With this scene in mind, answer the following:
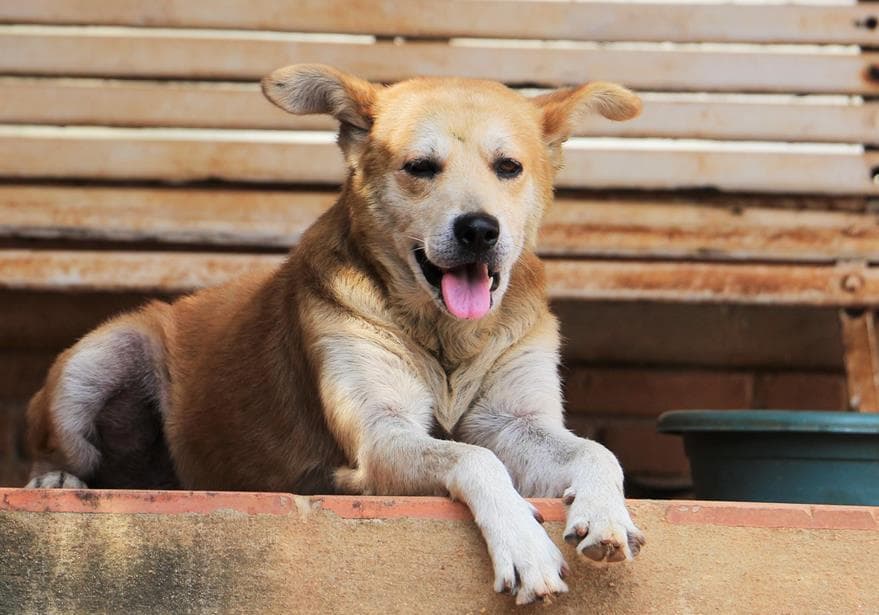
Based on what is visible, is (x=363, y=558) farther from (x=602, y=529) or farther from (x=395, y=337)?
(x=395, y=337)

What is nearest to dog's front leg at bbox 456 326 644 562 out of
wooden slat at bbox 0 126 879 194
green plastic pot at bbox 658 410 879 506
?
green plastic pot at bbox 658 410 879 506

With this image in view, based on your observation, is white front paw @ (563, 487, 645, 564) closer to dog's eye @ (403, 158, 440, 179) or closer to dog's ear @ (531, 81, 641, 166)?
dog's eye @ (403, 158, 440, 179)

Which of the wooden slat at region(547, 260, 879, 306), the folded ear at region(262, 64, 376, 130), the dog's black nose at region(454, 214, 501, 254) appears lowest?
the wooden slat at region(547, 260, 879, 306)

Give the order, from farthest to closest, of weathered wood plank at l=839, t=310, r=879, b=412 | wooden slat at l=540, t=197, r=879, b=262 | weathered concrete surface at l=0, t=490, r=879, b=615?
1. wooden slat at l=540, t=197, r=879, b=262
2. weathered wood plank at l=839, t=310, r=879, b=412
3. weathered concrete surface at l=0, t=490, r=879, b=615

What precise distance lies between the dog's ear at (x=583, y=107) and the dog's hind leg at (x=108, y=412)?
1.43 meters

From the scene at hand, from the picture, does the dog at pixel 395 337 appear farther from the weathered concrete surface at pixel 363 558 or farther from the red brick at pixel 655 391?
the red brick at pixel 655 391

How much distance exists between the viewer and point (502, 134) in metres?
3.50

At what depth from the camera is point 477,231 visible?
321 cm

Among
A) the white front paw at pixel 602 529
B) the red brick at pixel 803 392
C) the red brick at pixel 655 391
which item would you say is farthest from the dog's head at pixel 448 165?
the red brick at pixel 803 392

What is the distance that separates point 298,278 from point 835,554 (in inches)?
64.4

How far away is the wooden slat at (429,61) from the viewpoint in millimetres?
4637

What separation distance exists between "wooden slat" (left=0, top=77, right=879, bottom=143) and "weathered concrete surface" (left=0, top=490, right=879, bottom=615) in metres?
2.25

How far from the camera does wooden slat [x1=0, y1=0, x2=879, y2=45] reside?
181 inches

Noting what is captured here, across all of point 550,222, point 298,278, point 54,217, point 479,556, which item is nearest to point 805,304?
point 550,222
